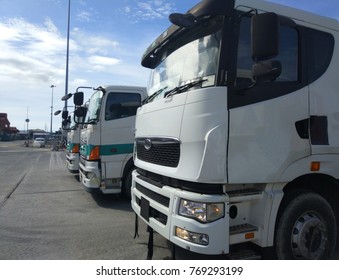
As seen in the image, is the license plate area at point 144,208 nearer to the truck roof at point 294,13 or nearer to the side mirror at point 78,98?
the truck roof at point 294,13

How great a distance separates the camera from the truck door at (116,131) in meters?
7.49

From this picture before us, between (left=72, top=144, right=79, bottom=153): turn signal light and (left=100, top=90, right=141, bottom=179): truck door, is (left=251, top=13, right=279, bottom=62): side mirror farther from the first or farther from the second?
A: (left=72, top=144, right=79, bottom=153): turn signal light

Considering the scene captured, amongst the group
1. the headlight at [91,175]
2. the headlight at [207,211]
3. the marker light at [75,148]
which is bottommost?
the headlight at [91,175]

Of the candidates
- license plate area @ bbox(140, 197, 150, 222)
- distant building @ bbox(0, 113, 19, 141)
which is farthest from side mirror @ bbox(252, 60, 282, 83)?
distant building @ bbox(0, 113, 19, 141)

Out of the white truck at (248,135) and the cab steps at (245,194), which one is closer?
the white truck at (248,135)

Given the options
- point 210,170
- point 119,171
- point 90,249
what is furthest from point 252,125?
point 119,171

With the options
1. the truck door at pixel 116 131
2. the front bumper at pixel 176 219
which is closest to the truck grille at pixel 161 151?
the front bumper at pixel 176 219

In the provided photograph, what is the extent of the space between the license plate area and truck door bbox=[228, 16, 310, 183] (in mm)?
1247

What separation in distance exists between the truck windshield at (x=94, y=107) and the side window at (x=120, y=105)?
0.81 ft

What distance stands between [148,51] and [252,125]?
2.36m

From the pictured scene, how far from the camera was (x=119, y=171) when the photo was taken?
7.51m

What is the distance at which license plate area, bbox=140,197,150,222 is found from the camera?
13.1 feet

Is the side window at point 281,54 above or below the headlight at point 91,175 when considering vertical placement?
above

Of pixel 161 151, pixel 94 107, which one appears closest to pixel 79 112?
pixel 94 107
